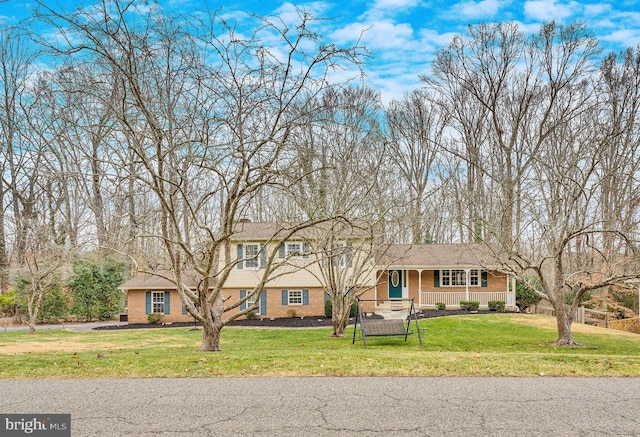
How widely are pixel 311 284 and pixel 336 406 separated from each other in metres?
22.7

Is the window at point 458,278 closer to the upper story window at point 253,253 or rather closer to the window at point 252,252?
the upper story window at point 253,253

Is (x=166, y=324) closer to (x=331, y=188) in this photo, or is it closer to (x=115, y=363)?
(x=331, y=188)

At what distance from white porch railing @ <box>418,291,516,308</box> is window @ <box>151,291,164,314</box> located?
13.6 metres

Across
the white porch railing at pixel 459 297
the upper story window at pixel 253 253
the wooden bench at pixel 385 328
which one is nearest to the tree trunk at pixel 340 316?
the wooden bench at pixel 385 328

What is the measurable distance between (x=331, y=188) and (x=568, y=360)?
8.12 m

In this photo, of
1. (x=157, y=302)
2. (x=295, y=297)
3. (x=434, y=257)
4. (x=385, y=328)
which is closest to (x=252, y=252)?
(x=295, y=297)

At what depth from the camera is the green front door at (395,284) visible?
32062mm

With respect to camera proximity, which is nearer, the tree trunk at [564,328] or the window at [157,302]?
the tree trunk at [564,328]

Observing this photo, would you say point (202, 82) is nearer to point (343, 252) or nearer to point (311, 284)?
point (343, 252)

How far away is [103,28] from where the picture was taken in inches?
360

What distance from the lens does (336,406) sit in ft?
19.7

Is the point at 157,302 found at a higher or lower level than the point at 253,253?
lower

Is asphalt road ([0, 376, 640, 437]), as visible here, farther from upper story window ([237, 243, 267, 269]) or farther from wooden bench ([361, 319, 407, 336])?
upper story window ([237, 243, 267, 269])

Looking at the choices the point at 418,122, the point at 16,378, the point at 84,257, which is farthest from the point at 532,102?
the point at 16,378
